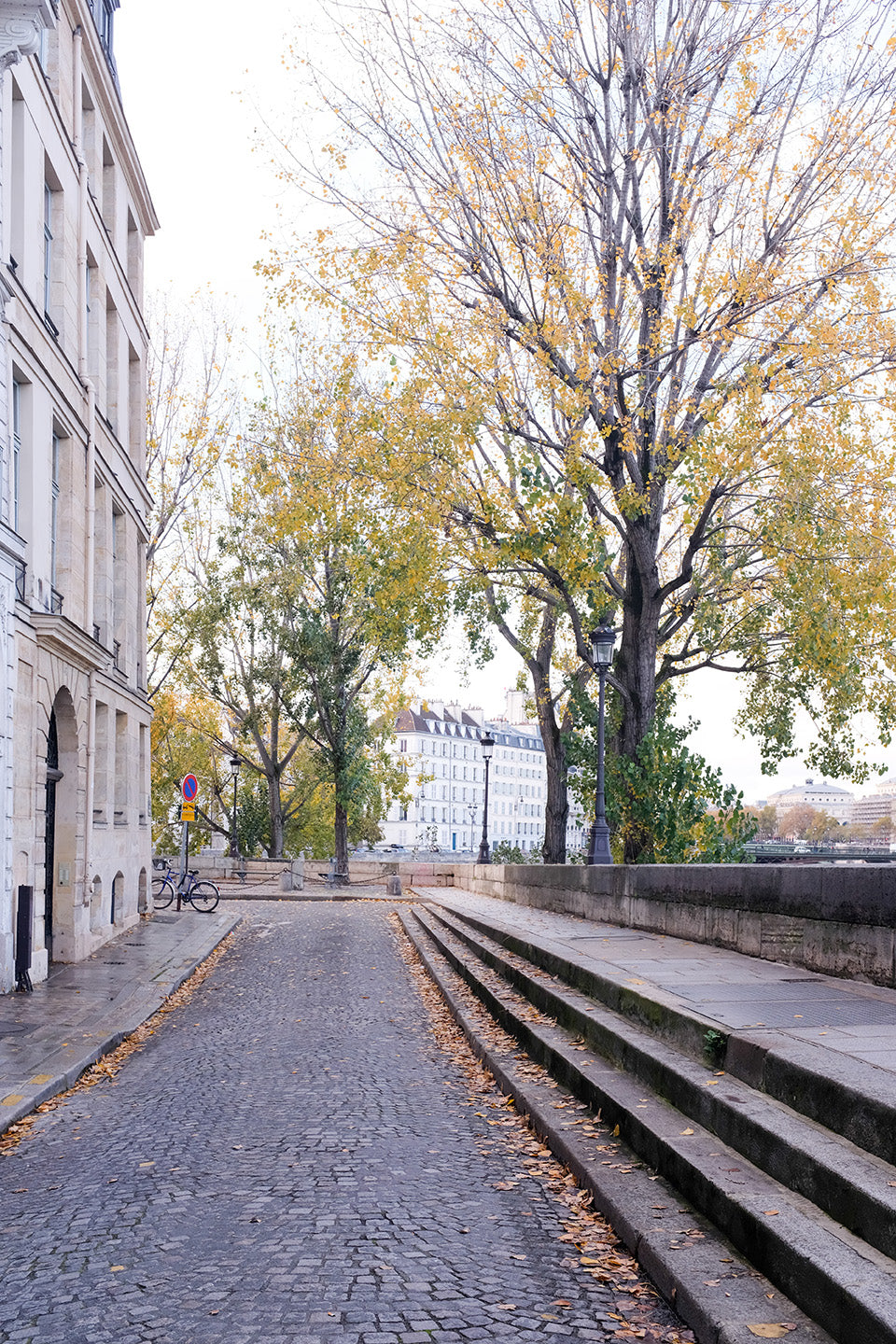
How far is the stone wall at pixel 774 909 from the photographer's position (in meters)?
7.45

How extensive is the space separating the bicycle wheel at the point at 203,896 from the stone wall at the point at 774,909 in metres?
13.0

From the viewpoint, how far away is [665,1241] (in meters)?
4.49

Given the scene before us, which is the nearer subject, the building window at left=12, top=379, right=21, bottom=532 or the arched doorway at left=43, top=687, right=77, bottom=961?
the building window at left=12, top=379, right=21, bottom=532

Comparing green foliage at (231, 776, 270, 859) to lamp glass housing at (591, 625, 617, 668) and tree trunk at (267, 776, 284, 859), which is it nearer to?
tree trunk at (267, 776, 284, 859)

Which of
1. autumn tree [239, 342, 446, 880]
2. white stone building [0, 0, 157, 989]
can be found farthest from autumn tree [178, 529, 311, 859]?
white stone building [0, 0, 157, 989]

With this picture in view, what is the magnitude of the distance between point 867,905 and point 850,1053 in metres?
2.52

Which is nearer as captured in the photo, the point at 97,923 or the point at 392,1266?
the point at 392,1266

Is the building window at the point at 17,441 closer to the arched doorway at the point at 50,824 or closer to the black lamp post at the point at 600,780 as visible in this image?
the arched doorway at the point at 50,824

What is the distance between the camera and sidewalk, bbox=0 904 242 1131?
8344 millimetres

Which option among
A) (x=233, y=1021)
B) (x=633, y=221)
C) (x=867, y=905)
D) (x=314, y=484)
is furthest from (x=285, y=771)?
(x=867, y=905)

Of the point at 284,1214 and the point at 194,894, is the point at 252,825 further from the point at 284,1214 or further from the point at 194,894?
the point at 284,1214

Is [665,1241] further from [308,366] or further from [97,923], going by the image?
[308,366]

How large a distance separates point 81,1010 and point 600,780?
27.7ft

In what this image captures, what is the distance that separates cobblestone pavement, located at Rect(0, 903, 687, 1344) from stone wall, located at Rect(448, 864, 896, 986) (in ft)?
8.05
